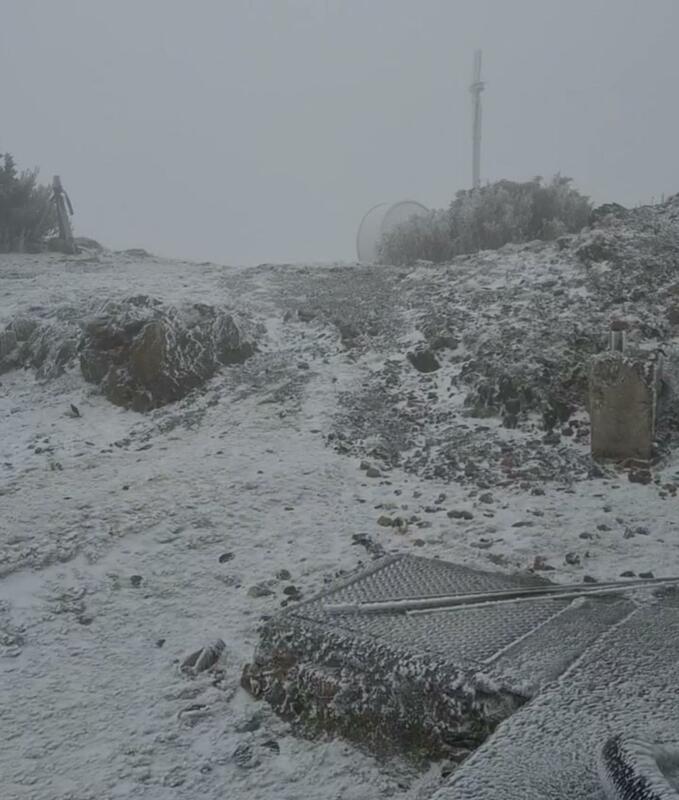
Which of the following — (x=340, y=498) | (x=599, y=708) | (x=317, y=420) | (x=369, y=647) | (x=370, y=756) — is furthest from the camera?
(x=317, y=420)

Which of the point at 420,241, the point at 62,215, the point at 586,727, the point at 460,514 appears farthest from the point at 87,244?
the point at 586,727

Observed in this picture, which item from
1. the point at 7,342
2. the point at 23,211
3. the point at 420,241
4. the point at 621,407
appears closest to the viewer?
the point at 621,407

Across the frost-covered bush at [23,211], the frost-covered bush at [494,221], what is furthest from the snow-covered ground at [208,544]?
the frost-covered bush at [23,211]

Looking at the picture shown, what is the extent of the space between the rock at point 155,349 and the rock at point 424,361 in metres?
1.67

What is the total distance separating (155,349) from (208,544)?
9.48 ft

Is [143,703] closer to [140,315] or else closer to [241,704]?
[241,704]

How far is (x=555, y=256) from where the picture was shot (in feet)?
27.6

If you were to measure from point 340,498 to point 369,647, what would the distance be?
2.19 m

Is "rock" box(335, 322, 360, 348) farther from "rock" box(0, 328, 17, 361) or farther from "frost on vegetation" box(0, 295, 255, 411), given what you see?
"rock" box(0, 328, 17, 361)

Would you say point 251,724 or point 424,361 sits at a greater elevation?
point 424,361

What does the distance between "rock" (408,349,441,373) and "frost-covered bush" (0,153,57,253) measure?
27.1ft

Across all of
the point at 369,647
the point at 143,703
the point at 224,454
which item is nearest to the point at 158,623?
the point at 143,703

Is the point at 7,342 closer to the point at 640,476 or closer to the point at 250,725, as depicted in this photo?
the point at 250,725

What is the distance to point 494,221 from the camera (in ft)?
35.6
